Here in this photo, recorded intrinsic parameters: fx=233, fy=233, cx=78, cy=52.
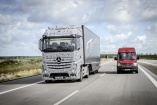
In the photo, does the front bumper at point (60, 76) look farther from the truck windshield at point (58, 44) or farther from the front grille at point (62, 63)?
the truck windshield at point (58, 44)

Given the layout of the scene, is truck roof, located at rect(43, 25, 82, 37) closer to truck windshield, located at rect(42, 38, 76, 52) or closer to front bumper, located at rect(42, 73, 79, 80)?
truck windshield, located at rect(42, 38, 76, 52)

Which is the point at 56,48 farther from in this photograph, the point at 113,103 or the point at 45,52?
the point at 113,103

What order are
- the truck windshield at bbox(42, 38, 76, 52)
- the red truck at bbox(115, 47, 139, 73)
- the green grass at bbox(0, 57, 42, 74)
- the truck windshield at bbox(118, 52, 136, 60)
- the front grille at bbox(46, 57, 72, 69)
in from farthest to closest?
the green grass at bbox(0, 57, 42, 74) → the truck windshield at bbox(118, 52, 136, 60) → the red truck at bbox(115, 47, 139, 73) → the truck windshield at bbox(42, 38, 76, 52) → the front grille at bbox(46, 57, 72, 69)

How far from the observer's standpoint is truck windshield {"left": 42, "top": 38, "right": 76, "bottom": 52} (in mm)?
13433

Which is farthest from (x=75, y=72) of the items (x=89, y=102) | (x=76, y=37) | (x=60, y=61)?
(x=89, y=102)

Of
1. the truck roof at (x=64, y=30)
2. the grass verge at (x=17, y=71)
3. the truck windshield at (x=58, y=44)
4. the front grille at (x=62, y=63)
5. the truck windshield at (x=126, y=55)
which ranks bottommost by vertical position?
the grass verge at (x=17, y=71)

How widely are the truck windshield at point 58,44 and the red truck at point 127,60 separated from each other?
951 cm

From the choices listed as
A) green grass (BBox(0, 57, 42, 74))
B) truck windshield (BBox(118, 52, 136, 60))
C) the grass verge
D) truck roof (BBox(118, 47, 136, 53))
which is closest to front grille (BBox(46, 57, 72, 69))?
the grass verge

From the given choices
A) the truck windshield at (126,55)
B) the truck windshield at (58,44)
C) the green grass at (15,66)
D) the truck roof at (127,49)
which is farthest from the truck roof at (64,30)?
the green grass at (15,66)

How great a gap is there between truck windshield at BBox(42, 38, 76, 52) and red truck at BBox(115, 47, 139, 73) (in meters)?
9.51

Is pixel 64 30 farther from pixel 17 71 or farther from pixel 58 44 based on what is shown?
pixel 17 71

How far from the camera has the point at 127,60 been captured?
2219 cm

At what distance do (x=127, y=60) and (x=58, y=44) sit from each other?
10.4m

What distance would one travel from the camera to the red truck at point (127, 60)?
21719 mm
